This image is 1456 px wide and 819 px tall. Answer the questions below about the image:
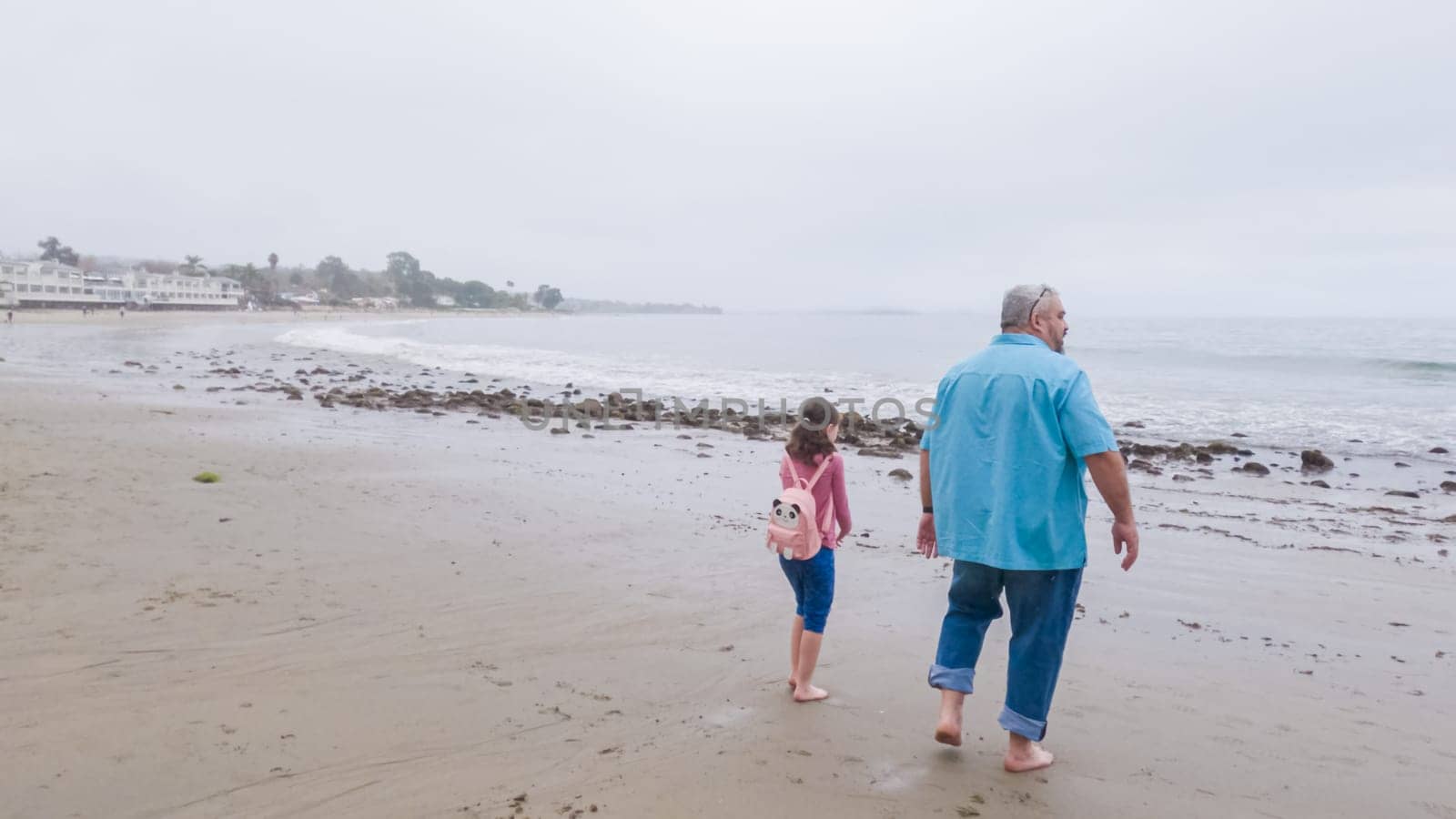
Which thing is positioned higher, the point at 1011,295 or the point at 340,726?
the point at 1011,295

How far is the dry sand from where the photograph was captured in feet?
10.5

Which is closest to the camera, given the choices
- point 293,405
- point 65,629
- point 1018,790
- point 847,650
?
point 1018,790

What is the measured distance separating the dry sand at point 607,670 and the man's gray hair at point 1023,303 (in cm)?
184

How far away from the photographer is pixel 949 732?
11.4 feet

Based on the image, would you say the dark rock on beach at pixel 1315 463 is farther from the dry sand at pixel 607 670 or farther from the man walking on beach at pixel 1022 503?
the man walking on beach at pixel 1022 503

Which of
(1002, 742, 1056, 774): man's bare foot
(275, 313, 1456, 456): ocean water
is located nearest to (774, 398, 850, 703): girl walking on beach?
(1002, 742, 1056, 774): man's bare foot

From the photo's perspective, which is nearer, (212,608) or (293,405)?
(212,608)

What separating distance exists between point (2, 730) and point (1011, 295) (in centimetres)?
454

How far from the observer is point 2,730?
11.0 ft

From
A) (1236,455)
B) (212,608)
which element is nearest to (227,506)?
(212,608)

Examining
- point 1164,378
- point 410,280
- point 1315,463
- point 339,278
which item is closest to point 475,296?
point 410,280

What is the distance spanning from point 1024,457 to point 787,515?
117cm

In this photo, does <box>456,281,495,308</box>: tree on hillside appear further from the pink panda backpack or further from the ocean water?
the pink panda backpack

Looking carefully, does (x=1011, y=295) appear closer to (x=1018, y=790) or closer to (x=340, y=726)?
(x=1018, y=790)
